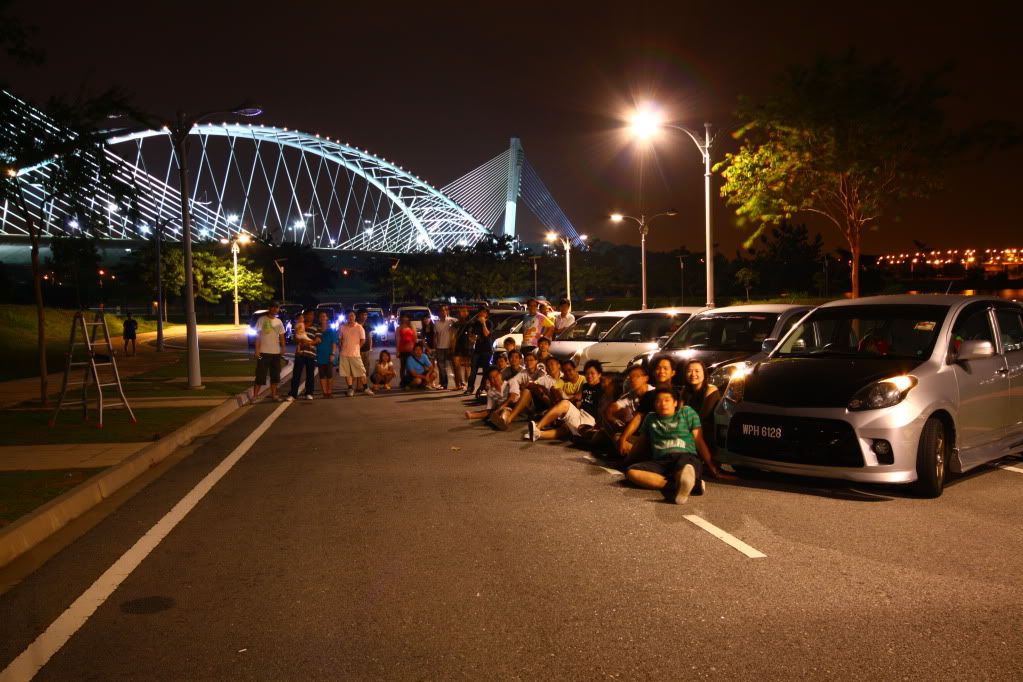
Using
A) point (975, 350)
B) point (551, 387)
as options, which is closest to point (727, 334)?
point (551, 387)

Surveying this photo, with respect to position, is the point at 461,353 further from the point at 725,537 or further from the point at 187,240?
the point at 725,537

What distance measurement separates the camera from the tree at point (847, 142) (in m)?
22.5

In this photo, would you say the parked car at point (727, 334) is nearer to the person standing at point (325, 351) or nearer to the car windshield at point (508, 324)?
the person standing at point (325, 351)

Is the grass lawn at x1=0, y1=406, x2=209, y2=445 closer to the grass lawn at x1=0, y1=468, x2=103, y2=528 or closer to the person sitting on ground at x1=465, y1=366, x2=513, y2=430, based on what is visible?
the grass lawn at x1=0, y1=468, x2=103, y2=528

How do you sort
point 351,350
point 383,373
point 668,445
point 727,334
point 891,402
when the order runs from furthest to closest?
point 383,373, point 351,350, point 727,334, point 668,445, point 891,402

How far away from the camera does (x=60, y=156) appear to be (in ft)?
50.5

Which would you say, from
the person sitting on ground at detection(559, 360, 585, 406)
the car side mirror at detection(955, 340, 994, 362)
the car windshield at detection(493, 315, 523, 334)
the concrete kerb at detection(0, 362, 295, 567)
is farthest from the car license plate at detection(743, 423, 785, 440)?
the car windshield at detection(493, 315, 523, 334)

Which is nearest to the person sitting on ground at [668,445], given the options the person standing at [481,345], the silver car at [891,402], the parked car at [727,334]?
the silver car at [891,402]

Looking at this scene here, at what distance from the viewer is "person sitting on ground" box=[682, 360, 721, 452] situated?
9508mm

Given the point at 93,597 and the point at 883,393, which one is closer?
the point at 93,597

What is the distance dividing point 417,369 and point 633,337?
5.59 meters

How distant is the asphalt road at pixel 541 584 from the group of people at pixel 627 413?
31cm

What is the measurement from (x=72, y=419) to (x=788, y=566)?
11.8m

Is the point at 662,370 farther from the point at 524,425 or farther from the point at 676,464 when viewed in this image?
the point at 524,425
